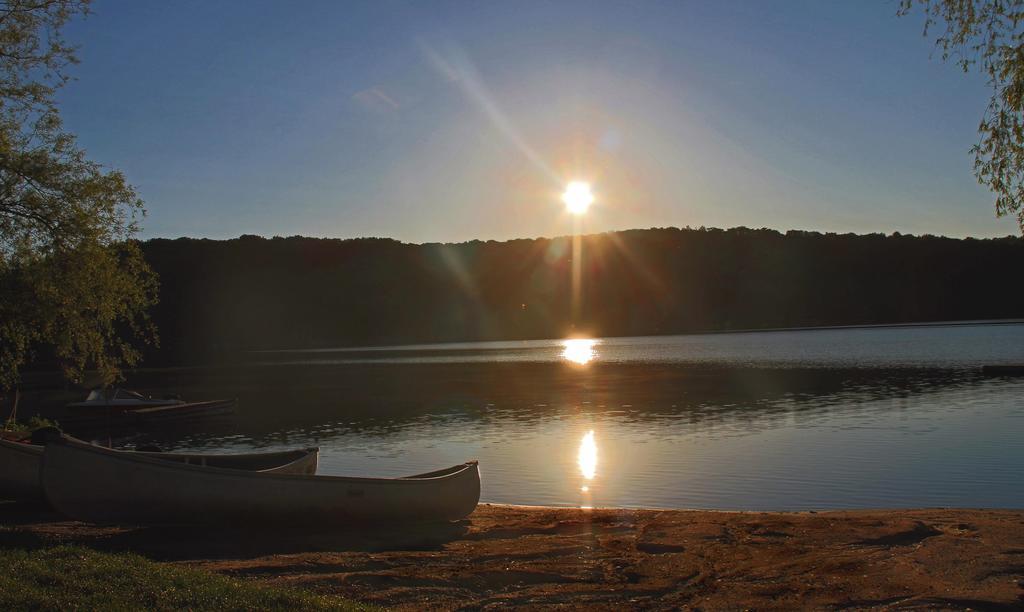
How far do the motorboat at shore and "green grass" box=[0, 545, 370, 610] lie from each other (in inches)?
1305

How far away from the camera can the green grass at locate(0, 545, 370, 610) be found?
8.27 metres

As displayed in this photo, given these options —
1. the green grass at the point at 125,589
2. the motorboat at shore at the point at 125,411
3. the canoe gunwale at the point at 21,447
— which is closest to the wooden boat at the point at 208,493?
the canoe gunwale at the point at 21,447

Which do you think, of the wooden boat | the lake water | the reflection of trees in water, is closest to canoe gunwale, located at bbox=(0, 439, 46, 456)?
the wooden boat

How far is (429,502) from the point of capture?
1548 centimetres

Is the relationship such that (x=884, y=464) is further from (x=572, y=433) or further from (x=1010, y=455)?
(x=572, y=433)

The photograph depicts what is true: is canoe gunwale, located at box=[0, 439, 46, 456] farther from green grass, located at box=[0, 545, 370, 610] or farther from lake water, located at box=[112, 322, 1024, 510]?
lake water, located at box=[112, 322, 1024, 510]

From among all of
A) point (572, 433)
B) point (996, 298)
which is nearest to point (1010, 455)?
point (572, 433)

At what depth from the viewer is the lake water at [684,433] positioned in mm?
20719

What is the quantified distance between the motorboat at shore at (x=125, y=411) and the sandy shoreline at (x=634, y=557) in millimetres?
26307

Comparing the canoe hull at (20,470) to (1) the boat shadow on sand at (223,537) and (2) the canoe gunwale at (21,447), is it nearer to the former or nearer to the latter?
(2) the canoe gunwale at (21,447)

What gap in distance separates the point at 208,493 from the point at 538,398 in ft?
124

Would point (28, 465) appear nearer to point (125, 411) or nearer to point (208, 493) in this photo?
point (208, 493)

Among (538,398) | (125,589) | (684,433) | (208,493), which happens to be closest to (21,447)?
(208,493)

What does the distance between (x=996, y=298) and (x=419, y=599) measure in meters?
211
